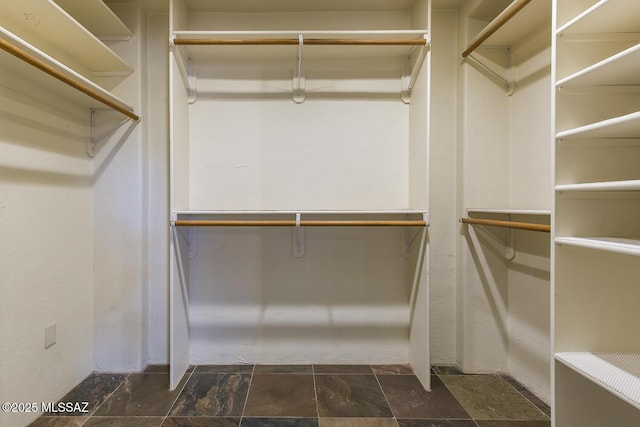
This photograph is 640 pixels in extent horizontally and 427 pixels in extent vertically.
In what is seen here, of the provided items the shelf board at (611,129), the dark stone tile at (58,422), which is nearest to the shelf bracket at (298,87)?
the shelf board at (611,129)

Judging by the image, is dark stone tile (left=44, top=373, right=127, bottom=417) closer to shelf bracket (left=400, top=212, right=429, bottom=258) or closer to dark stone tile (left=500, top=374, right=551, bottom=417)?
shelf bracket (left=400, top=212, right=429, bottom=258)

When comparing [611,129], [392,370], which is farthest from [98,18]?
[392,370]

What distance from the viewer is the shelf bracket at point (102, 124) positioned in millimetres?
1729

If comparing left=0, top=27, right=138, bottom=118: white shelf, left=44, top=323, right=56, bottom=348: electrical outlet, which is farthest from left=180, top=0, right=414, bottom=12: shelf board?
left=44, top=323, right=56, bottom=348: electrical outlet

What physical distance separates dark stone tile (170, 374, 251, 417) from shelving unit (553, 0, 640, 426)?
1.41 meters

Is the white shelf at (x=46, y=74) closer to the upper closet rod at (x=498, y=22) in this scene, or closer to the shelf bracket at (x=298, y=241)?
the shelf bracket at (x=298, y=241)

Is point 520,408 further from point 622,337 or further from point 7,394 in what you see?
point 7,394

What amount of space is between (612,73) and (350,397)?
178 cm

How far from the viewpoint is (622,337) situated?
108cm

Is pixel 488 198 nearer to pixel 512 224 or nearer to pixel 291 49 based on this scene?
pixel 512 224

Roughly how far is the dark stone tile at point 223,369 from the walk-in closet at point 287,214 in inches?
0.5

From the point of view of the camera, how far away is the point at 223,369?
1.79 m

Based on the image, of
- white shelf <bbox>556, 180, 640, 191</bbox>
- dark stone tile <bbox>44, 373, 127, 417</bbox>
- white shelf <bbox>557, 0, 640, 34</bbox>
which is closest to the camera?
white shelf <bbox>556, 180, 640, 191</bbox>

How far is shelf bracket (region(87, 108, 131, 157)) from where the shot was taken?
5.67 feet
